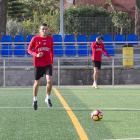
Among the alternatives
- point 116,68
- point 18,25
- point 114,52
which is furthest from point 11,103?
point 18,25

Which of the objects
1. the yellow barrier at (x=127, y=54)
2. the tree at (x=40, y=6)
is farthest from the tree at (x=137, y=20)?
the tree at (x=40, y=6)

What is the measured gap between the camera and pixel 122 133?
487cm

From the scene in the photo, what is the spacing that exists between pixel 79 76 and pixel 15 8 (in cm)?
3173

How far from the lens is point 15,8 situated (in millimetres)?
47000

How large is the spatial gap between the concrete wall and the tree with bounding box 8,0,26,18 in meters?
31.2

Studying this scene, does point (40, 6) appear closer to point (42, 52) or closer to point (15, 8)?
point (15, 8)

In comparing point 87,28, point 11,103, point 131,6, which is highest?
point 131,6

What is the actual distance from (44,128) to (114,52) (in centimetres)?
1495

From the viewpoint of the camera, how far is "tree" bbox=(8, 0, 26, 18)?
47.0 meters

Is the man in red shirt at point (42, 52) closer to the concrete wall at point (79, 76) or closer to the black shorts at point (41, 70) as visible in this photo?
the black shorts at point (41, 70)

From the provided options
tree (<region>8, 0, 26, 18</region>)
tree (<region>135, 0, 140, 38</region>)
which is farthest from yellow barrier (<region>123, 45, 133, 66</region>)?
tree (<region>8, 0, 26, 18</region>)

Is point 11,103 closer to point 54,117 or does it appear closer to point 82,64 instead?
point 54,117

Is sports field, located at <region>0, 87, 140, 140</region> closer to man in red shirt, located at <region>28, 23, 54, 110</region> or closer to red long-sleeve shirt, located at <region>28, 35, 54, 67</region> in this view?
man in red shirt, located at <region>28, 23, 54, 110</region>

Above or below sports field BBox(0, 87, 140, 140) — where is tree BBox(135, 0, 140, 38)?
above
